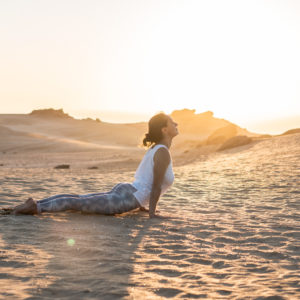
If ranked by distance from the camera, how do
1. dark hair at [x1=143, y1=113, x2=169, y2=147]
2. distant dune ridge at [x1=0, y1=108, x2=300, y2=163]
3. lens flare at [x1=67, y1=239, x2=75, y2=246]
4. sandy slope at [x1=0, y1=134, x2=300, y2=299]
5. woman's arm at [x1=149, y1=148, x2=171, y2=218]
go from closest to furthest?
sandy slope at [x1=0, y1=134, x2=300, y2=299]
lens flare at [x1=67, y1=239, x2=75, y2=246]
woman's arm at [x1=149, y1=148, x2=171, y2=218]
dark hair at [x1=143, y1=113, x2=169, y2=147]
distant dune ridge at [x1=0, y1=108, x2=300, y2=163]

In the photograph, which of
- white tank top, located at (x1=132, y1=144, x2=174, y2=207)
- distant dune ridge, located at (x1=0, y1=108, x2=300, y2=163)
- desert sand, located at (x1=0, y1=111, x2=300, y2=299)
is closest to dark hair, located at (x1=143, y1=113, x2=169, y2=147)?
white tank top, located at (x1=132, y1=144, x2=174, y2=207)

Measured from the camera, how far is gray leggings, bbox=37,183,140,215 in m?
5.27

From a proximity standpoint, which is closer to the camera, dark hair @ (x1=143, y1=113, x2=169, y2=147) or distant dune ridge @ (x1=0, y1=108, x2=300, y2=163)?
dark hair @ (x1=143, y1=113, x2=169, y2=147)

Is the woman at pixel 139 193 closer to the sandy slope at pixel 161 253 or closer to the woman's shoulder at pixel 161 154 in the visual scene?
the woman's shoulder at pixel 161 154

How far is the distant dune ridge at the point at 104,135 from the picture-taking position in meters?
24.4

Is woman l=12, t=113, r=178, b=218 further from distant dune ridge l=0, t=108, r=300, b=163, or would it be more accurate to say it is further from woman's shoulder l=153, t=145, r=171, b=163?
distant dune ridge l=0, t=108, r=300, b=163

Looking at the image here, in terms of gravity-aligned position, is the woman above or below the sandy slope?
above

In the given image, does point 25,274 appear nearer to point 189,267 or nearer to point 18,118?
point 189,267

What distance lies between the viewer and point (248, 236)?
466 cm

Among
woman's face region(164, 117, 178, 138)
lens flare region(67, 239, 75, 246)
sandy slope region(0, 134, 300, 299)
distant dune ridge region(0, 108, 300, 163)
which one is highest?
distant dune ridge region(0, 108, 300, 163)

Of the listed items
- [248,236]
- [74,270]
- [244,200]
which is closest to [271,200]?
[244,200]

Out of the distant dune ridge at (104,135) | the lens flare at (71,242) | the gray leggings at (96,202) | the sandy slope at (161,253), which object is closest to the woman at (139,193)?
the gray leggings at (96,202)

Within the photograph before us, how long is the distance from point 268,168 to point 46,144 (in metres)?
25.7

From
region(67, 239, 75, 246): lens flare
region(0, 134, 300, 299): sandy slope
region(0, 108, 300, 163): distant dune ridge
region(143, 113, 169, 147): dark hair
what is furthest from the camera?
region(0, 108, 300, 163): distant dune ridge
